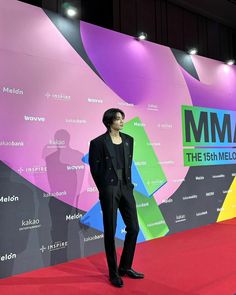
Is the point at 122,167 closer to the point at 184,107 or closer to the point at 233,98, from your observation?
the point at 184,107

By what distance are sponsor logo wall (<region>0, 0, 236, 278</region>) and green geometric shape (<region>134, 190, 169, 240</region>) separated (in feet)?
0.04

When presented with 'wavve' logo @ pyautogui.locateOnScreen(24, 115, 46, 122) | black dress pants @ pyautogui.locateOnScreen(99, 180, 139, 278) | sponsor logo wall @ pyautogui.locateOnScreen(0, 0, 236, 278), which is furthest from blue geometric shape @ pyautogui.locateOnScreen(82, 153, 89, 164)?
black dress pants @ pyautogui.locateOnScreen(99, 180, 139, 278)

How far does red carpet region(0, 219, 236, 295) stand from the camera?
2582mm

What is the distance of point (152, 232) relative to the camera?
428 cm

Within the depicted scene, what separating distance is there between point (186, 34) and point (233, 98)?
1.46 metres

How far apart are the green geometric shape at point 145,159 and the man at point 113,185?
1.24 meters

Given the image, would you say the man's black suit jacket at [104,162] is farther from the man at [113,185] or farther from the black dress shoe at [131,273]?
the black dress shoe at [131,273]

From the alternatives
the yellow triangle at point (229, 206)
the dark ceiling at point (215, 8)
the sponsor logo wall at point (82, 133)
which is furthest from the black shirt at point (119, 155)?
the dark ceiling at point (215, 8)

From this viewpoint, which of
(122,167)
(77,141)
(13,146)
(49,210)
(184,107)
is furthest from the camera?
(184,107)

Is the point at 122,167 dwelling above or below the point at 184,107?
below

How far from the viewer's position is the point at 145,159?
4273mm

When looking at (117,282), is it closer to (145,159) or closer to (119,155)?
(119,155)

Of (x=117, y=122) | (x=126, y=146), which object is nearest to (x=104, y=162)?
(x=126, y=146)

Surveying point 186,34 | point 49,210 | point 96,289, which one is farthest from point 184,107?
point 96,289
